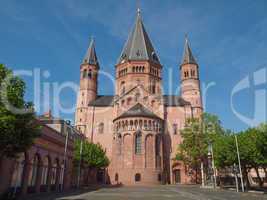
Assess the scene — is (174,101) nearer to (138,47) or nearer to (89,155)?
(138,47)

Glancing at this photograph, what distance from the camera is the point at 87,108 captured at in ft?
228

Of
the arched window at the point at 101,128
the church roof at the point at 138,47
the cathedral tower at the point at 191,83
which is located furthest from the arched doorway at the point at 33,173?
the church roof at the point at 138,47

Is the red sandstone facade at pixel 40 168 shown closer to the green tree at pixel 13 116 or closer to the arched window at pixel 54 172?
the arched window at pixel 54 172

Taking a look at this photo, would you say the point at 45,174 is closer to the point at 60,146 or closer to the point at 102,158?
the point at 60,146

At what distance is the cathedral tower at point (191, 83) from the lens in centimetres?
6981

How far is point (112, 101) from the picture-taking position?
73.1 m

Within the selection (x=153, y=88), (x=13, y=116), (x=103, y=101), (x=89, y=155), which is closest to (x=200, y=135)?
(x=89, y=155)

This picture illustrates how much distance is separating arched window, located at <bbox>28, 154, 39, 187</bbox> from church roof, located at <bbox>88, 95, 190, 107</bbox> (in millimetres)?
39485

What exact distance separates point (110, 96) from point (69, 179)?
3711 centimetres

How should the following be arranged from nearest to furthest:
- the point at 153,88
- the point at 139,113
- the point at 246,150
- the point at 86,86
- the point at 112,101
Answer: the point at 246,150
the point at 139,113
the point at 86,86
the point at 112,101
the point at 153,88

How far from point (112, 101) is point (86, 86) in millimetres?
8409

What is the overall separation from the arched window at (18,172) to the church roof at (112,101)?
42777 mm

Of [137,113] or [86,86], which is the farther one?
[86,86]

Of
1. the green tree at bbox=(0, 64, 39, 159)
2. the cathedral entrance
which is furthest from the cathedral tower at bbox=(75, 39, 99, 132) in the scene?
the green tree at bbox=(0, 64, 39, 159)
